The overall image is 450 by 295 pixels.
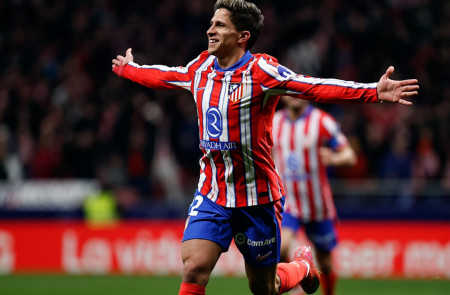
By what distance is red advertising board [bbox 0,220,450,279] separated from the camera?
12.4 m

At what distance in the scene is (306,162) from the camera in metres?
8.88

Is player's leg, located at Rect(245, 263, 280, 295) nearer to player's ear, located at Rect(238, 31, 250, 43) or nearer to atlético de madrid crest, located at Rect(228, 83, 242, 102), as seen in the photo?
atlético de madrid crest, located at Rect(228, 83, 242, 102)

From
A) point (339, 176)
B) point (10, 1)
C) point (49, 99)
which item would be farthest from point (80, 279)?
point (10, 1)

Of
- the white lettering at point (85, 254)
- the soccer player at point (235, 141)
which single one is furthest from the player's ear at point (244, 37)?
the white lettering at point (85, 254)

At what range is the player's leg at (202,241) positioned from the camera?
5562 mm

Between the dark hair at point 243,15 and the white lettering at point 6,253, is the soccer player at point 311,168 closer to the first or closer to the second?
the dark hair at point 243,15

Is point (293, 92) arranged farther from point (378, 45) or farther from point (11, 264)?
point (378, 45)

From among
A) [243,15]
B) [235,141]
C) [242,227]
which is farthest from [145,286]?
[243,15]

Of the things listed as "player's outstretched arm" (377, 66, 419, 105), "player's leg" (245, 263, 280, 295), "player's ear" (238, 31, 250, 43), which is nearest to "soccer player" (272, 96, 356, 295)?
"player's leg" (245, 263, 280, 295)

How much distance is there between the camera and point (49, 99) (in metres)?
17.0

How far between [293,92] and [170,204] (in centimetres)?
839

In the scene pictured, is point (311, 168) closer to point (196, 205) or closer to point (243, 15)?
point (196, 205)

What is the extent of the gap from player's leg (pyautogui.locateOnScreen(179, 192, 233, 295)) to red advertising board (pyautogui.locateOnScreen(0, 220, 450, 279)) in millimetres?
7038

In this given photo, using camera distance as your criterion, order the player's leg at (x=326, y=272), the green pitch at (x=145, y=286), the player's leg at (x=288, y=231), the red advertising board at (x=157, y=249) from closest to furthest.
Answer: the player's leg at (x=288, y=231) < the player's leg at (x=326, y=272) < the green pitch at (x=145, y=286) < the red advertising board at (x=157, y=249)
